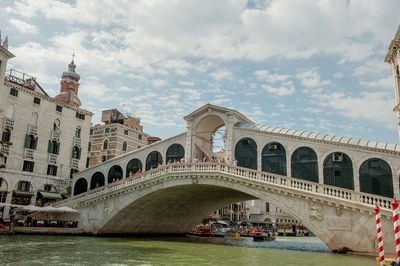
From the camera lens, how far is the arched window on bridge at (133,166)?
3391cm

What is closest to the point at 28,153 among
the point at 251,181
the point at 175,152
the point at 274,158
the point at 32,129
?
the point at 32,129

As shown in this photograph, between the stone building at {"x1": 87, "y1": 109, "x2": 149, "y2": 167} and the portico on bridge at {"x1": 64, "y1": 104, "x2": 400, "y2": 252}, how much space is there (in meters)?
10.8

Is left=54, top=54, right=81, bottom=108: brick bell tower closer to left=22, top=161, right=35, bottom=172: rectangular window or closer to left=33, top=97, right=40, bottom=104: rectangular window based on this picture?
left=33, top=97, right=40, bottom=104: rectangular window

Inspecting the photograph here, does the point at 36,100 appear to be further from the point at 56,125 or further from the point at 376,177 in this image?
the point at 376,177

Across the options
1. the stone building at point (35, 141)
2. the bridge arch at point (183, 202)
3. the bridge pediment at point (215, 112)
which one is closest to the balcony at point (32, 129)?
the stone building at point (35, 141)

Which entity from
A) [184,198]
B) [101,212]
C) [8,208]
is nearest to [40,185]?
[8,208]

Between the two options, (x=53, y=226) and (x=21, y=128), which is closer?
(x=53, y=226)

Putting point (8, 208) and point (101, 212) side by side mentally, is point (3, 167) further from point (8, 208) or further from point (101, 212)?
point (101, 212)

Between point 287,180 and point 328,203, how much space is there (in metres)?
2.70

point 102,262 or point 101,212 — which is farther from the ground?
point 101,212

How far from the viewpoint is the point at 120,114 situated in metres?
50.6

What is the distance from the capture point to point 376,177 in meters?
22.6

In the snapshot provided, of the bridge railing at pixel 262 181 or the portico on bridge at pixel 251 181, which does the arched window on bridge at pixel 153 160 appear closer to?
the portico on bridge at pixel 251 181

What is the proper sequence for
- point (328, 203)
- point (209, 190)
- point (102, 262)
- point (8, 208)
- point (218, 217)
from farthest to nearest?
point (218, 217)
point (8, 208)
point (209, 190)
point (328, 203)
point (102, 262)
